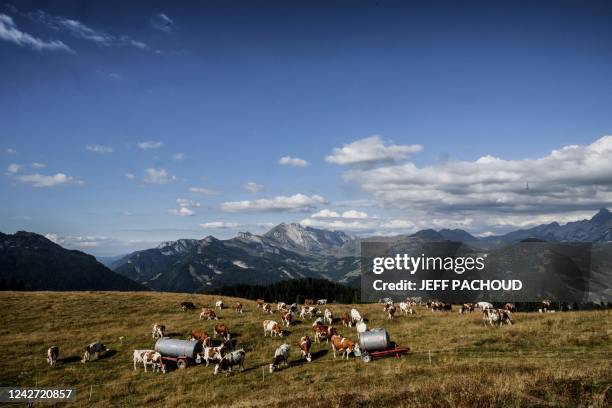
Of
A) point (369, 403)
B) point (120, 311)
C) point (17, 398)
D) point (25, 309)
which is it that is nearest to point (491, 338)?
point (369, 403)

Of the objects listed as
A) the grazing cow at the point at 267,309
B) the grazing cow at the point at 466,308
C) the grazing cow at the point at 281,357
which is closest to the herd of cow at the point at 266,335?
the grazing cow at the point at 281,357

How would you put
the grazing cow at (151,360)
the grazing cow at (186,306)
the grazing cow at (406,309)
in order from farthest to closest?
the grazing cow at (186,306)
the grazing cow at (406,309)
the grazing cow at (151,360)

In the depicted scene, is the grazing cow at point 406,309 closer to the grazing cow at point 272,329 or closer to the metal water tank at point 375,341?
the grazing cow at point 272,329

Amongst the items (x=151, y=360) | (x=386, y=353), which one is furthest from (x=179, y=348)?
(x=386, y=353)

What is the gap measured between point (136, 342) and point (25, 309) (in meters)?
26.7

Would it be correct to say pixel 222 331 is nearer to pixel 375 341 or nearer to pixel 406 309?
pixel 375 341

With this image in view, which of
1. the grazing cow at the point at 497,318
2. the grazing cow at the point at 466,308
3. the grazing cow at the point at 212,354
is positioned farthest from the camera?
the grazing cow at the point at 466,308

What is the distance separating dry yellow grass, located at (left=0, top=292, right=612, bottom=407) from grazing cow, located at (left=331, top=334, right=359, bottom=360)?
4.05ft

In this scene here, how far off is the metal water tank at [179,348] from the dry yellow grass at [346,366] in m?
1.93

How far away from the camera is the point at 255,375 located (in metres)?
31.0

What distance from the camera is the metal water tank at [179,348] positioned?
35.6 metres

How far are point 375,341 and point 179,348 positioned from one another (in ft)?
55.7

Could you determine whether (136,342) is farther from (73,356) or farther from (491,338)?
(491,338)

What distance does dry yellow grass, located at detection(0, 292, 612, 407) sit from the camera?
17703 millimetres
